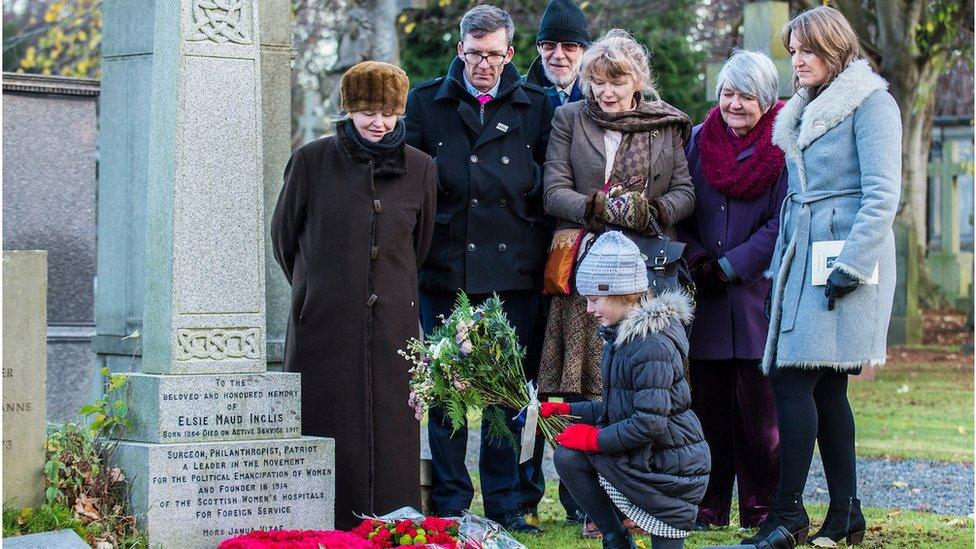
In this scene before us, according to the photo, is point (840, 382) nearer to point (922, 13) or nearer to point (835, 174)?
point (835, 174)

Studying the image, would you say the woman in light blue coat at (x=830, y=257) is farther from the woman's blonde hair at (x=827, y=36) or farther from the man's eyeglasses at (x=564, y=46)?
the man's eyeglasses at (x=564, y=46)

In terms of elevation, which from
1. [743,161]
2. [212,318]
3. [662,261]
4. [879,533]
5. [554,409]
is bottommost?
[879,533]

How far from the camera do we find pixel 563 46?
7691 mm

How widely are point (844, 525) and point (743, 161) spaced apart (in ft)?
6.00

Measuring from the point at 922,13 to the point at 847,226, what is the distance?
14.5 m

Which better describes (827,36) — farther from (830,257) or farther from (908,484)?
(908,484)

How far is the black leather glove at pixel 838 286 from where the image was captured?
630 centimetres

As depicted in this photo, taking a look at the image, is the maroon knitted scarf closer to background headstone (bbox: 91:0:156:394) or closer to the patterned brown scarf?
the patterned brown scarf

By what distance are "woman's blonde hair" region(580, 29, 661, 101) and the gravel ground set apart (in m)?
3.39

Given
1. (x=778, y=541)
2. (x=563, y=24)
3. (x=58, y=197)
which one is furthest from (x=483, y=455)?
(x=58, y=197)

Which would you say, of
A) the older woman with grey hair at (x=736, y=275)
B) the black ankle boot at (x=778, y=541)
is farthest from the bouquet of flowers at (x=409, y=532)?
the older woman with grey hair at (x=736, y=275)

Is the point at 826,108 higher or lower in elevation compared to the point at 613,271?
higher

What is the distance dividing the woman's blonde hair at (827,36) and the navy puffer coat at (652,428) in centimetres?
164

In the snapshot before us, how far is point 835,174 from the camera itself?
6555 millimetres
